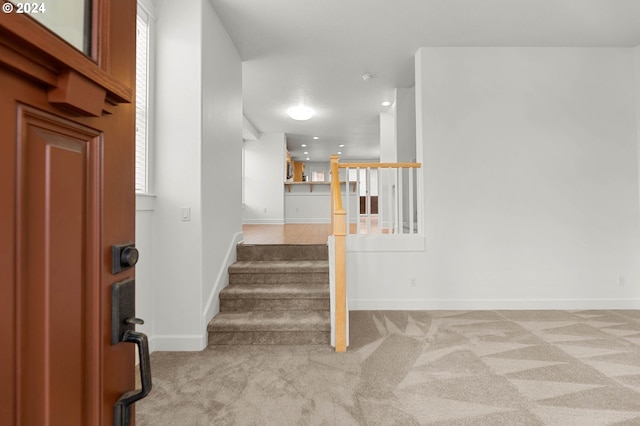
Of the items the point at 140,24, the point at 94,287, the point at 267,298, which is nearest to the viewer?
the point at 94,287

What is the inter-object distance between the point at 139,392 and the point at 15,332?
11.5 inches

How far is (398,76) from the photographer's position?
4320mm

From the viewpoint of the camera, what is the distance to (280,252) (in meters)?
3.47

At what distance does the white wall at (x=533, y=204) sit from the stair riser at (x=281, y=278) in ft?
1.66

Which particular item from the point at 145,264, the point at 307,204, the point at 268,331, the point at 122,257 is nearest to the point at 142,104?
the point at 145,264

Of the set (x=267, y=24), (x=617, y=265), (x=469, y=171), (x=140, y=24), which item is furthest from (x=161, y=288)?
(x=617, y=265)

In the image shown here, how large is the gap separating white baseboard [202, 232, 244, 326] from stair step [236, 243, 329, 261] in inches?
4.3

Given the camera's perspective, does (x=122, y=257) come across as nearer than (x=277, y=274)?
Yes

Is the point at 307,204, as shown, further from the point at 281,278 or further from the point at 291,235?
the point at 281,278

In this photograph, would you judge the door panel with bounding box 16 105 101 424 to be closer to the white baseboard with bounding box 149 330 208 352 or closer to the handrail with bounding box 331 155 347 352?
the handrail with bounding box 331 155 347 352

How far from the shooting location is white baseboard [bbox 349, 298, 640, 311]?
11.4 feet

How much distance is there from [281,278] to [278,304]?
305 millimetres

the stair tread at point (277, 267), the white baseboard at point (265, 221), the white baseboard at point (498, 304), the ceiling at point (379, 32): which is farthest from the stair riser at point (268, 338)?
the white baseboard at point (265, 221)

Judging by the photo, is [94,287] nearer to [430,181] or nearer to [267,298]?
[267,298]
